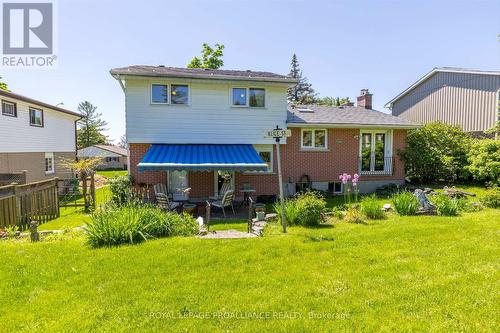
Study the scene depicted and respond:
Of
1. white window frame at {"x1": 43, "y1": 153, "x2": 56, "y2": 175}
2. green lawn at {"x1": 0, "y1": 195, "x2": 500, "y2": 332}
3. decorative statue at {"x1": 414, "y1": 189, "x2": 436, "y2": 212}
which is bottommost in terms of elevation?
green lawn at {"x1": 0, "y1": 195, "x2": 500, "y2": 332}

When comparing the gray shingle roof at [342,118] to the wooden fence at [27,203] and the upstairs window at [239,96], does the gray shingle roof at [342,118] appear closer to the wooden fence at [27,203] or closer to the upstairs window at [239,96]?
the upstairs window at [239,96]

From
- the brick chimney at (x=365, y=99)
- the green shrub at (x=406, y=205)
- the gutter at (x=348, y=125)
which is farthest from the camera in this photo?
the brick chimney at (x=365, y=99)

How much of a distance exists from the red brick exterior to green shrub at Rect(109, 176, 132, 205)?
93cm

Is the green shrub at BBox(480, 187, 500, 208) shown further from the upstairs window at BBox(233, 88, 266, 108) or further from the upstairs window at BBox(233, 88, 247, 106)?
the upstairs window at BBox(233, 88, 247, 106)

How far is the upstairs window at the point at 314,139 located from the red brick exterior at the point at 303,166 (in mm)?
421

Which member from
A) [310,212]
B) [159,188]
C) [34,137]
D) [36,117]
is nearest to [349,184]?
[310,212]

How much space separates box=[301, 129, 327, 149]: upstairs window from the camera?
840 inches

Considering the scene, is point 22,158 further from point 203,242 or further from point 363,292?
point 363,292

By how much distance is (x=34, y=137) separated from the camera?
28172 mm

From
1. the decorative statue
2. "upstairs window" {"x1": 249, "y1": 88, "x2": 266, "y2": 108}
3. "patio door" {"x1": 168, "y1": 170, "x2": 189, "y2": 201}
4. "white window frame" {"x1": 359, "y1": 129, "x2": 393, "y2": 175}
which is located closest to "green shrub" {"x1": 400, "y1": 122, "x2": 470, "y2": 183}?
"white window frame" {"x1": 359, "y1": 129, "x2": 393, "y2": 175}

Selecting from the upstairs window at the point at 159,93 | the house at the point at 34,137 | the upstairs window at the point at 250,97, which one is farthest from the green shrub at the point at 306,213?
the house at the point at 34,137

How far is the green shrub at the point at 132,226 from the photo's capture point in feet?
29.5

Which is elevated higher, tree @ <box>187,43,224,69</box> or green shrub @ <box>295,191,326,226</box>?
tree @ <box>187,43,224,69</box>

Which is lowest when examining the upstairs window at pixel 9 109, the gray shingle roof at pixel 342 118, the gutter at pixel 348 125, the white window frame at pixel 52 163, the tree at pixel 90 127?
the white window frame at pixel 52 163
